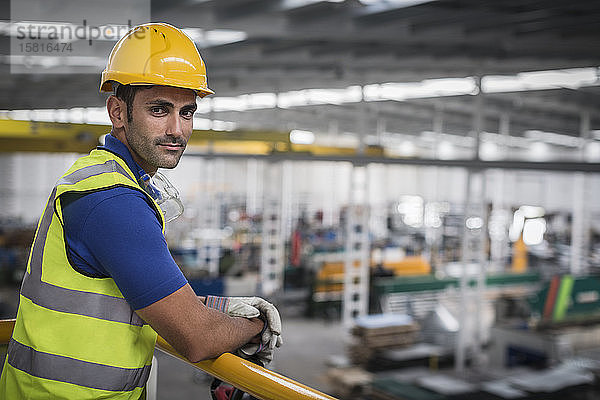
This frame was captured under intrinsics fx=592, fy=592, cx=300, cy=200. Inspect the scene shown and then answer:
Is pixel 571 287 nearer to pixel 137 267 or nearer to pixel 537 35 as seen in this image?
pixel 537 35

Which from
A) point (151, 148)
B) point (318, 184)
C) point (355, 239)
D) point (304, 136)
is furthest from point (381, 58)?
point (318, 184)

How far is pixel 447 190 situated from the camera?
26.7 m

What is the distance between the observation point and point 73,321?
4.27ft

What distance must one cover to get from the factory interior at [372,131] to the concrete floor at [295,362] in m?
0.05

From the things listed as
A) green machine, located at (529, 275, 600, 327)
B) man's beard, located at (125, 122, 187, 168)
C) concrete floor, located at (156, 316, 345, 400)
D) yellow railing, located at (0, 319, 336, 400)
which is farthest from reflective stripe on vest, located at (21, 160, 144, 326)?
green machine, located at (529, 275, 600, 327)

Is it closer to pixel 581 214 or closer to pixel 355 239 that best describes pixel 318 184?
pixel 581 214

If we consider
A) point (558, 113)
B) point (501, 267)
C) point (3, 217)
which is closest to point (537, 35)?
point (558, 113)

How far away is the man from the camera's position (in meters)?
1.24

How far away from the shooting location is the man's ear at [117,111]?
1.49 m

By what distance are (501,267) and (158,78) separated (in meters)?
18.3

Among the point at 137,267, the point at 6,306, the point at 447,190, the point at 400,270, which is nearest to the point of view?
the point at 137,267

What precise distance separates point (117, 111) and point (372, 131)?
1059 centimetres

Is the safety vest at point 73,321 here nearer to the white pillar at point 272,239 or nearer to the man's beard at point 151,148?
the man's beard at point 151,148

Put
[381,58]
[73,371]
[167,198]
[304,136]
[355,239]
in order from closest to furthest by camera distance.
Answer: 1. [73,371]
2. [167,198]
3. [381,58]
4. [355,239]
5. [304,136]
